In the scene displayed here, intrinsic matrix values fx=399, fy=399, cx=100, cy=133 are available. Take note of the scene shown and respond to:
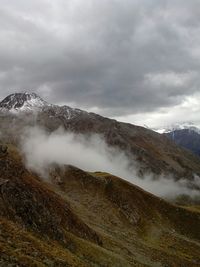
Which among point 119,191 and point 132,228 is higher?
point 119,191

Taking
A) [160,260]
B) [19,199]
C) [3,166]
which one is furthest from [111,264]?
[160,260]

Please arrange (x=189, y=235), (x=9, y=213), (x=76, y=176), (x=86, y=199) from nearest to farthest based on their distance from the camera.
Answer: (x=9, y=213) < (x=86, y=199) < (x=189, y=235) < (x=76, y=176)

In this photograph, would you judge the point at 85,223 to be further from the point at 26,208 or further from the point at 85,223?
the point at 26,208

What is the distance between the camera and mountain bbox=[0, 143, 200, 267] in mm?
47059

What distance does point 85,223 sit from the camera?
97688 mm

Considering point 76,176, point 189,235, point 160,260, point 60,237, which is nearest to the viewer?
point 60,237

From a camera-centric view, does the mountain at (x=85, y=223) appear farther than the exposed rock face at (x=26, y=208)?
No

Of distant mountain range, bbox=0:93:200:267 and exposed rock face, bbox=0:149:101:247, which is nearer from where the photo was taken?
distant mountain range, bbox=0:93:200:267

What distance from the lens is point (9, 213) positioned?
183ft

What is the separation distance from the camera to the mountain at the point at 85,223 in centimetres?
4706

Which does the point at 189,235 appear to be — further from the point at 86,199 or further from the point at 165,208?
the point at 86,199

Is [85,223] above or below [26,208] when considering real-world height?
below

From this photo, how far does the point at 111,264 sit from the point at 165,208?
108 metres

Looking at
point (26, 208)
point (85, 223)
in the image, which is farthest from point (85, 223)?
point (26, 208)
